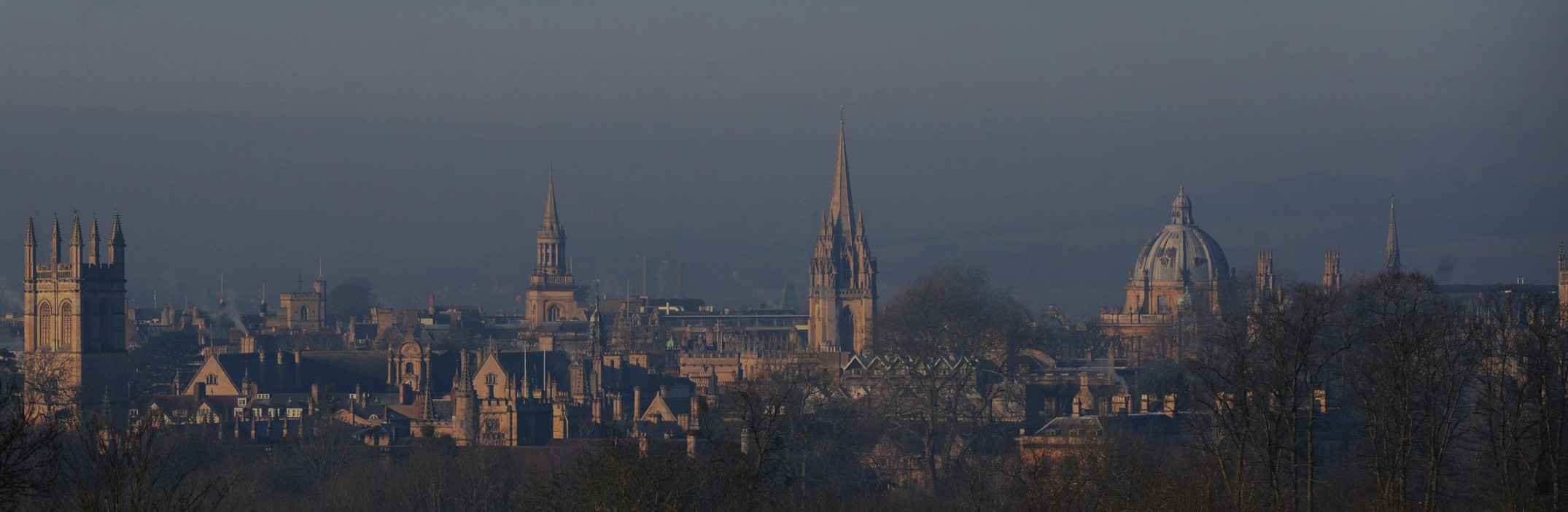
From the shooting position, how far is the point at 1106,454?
66375 mm

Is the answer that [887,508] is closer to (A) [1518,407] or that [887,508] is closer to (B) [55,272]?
(A) [1518,407]

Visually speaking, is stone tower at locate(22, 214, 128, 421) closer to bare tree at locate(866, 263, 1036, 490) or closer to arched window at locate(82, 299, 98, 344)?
arched window at locate(82, 299, 98, 344)

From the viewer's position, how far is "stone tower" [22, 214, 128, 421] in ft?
396

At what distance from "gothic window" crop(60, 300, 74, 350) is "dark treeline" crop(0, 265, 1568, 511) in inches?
1449

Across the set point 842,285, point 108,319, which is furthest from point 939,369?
point 842,285

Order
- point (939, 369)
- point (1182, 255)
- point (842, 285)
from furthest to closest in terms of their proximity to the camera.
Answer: point (1182, 255) → point (842, 285) → point (939, 369)

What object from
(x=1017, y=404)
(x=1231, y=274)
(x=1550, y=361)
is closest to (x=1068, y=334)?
(x=1231, y=274)

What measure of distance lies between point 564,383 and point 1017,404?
26.1m

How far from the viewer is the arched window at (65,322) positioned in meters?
123

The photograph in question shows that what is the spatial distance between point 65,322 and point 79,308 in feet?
3.34

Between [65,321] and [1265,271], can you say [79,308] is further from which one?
[1265,271]

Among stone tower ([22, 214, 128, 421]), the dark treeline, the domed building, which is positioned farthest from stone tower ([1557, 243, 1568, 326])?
the domed building

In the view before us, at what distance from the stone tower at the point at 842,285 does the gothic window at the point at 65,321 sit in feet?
181

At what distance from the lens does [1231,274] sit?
18025 centimetres
